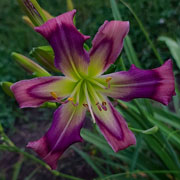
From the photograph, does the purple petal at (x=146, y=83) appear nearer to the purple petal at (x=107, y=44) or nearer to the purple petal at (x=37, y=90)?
the purple petal at (x=107, y=44)

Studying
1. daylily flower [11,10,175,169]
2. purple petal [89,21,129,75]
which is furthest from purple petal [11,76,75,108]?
purple petal [89,21,129,75]

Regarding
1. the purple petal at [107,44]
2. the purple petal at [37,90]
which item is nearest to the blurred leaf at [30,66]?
the purple petal at [37,90]

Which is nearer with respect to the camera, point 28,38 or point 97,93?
point 97,93

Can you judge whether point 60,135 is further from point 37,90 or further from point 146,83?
point 146,83

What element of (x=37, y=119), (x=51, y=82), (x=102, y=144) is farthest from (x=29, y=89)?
(x=37, y=119)

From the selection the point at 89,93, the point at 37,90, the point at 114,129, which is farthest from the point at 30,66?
the point at 114,129

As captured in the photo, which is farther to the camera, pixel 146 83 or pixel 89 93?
pixel 89 93

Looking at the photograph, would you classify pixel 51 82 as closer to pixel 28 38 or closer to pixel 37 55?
pixel 37 55
